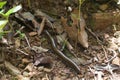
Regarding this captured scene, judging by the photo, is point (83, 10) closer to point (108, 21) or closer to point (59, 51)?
point (108, 21)

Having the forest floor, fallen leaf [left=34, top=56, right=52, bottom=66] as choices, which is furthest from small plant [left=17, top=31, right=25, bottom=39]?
fallen leaf [left=34, top=56, right=52, bottom=66]

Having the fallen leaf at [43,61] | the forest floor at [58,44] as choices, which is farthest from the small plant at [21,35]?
the fallen leaf at [43,61]

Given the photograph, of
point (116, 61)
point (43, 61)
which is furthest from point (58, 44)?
point (116, 61)

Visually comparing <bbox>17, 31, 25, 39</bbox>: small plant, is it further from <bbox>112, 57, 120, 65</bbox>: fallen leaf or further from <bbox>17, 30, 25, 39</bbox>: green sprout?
<bbox>112, 57, 120, 65</bbox>: fallen leaf

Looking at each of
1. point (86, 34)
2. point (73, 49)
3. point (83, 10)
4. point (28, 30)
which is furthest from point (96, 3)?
point (28, 30)

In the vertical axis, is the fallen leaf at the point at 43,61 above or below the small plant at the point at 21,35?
below

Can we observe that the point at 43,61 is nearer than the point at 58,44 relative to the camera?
Yes

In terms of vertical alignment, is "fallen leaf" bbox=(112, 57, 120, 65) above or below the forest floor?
below

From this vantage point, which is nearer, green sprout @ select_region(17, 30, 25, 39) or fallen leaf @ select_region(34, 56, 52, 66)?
fallen leaf @ select_region(34, 56, 52, 66)

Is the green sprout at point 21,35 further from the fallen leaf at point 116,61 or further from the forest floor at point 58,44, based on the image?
the fallen leaf at point 116,61

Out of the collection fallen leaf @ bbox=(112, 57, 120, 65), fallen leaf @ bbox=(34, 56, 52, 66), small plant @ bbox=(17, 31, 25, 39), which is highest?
small plant @ bbox=(17, 31, 25, 39)

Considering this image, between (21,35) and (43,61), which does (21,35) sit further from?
(43,61)
